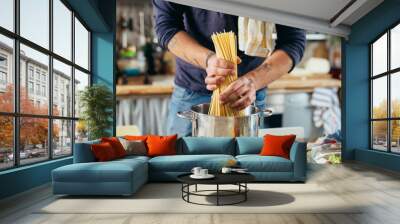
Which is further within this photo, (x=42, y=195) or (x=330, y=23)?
(x=330, y=23)

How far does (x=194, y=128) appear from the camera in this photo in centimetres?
648

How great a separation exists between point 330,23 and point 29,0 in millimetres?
4577

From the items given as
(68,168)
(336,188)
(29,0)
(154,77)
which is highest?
(29,0)

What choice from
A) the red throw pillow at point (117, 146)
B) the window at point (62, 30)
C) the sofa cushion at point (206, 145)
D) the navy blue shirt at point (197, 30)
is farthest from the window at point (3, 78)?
the navy blue shirt at point (197, 30)

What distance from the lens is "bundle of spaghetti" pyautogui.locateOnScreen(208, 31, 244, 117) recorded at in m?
5.71

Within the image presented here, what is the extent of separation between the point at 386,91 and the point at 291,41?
2044mm

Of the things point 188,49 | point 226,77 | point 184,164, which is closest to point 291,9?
point 226,77

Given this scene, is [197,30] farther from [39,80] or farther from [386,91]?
[386,91]

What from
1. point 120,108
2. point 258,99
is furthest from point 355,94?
point 120,108

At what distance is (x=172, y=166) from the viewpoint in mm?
5293

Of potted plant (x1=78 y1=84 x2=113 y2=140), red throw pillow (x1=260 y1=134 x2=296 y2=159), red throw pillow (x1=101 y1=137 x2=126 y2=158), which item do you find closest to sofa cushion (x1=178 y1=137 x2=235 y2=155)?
red throw pillow (x1=260 y1=134 x2=296 y2=159)

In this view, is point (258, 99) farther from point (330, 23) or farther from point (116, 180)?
point (116, 180)

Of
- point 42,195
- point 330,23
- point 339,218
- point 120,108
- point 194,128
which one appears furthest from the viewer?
point 120,108

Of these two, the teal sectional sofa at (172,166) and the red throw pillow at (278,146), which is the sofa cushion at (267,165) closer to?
the teal sectional sofa at (172,166)
